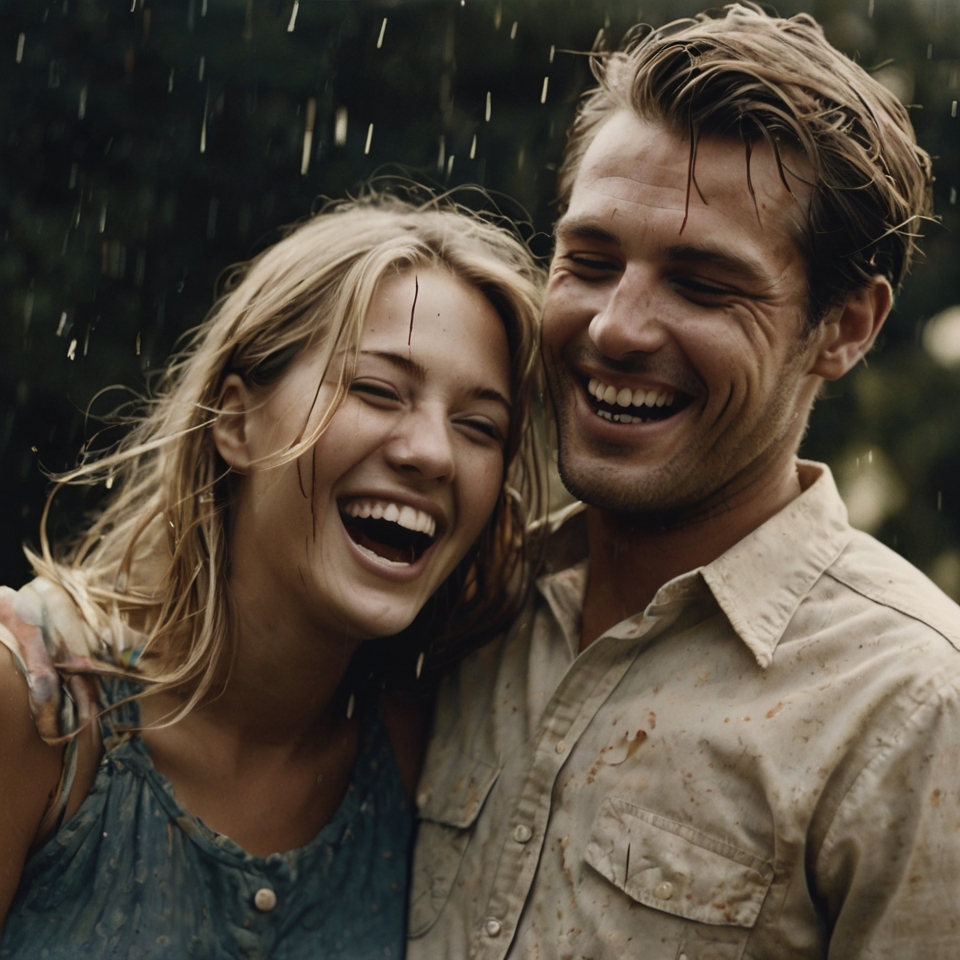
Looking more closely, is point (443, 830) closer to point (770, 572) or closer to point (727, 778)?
point (727, 778)

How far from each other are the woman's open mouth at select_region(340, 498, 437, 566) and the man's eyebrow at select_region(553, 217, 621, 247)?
683 mm

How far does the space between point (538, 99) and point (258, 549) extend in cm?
271

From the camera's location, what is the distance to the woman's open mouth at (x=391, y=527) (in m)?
2.40

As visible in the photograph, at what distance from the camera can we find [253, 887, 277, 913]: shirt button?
2354 millimetres

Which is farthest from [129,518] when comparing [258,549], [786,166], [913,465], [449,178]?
[913,465]

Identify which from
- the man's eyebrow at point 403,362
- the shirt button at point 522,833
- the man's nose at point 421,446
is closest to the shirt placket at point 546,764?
the shirt button at point 522,833

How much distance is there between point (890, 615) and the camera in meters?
2.27

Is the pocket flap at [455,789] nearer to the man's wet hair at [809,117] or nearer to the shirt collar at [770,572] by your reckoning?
the shirt collar at [770,572]

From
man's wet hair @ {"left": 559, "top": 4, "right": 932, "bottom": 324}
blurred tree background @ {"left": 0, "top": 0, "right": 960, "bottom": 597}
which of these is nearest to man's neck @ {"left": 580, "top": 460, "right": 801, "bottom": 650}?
man's wet hair @ {"left": 559, "top": 4, "right": 932, "bottom": 324}

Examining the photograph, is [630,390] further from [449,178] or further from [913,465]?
[913,465]

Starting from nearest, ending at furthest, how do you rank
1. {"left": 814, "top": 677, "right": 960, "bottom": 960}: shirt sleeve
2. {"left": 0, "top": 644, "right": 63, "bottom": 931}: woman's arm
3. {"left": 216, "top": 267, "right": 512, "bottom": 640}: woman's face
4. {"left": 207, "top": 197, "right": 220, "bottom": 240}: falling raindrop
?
{"left": 814, "top": 677, "right": 960, "bottom": 960}: shirt sleeve < {"left": 0, "top": 644, "right": 63, "bottom": 931}: woman's arm < {"left": 216, "top": 267, "right": 512, "bottom": 640}: woman's face < {"left": 207, "top": 197, "right": 220, "bottom": 240}: falling raindrop

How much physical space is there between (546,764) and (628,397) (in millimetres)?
768

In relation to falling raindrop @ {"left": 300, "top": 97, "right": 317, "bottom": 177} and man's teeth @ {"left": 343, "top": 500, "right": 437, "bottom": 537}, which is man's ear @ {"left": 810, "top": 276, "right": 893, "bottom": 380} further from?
falling raindrop @ {"left": 300, "top": 97, "right": 317, "bottom": 177}

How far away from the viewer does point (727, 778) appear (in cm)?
221
